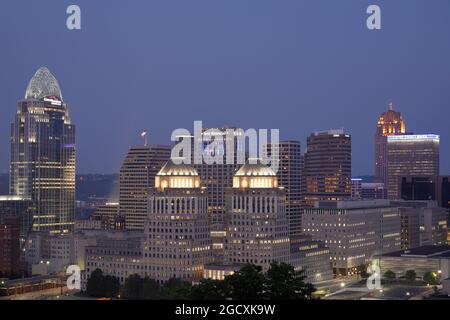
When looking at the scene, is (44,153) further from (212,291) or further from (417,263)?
(212,291)

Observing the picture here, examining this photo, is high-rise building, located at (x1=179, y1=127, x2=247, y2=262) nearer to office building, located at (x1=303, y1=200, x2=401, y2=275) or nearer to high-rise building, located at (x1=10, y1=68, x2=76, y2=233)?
office building, located at (x1=303, y1=200, x2=401, y2=275)

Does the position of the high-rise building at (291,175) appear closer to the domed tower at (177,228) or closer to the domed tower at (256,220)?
the domed tower at (256,220)

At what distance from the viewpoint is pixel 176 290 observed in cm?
2061

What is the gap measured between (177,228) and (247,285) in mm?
27415

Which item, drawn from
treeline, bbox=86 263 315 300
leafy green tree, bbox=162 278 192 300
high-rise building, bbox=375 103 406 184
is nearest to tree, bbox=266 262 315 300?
treeline, bbox=86 263 315 300

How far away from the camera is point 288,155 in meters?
69.0

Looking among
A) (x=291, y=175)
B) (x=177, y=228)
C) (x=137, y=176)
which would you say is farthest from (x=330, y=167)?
(x=177, y=228)

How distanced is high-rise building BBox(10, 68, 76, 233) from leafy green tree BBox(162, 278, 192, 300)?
120 feet

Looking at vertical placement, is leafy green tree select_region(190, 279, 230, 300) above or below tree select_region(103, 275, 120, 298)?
above

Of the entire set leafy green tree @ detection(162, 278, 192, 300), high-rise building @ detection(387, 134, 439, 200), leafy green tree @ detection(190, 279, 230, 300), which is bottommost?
leafy green tree @ detection(162, 278, 192, 300)

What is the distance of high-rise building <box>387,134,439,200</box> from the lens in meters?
101

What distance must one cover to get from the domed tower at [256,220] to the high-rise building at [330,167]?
37.3m
